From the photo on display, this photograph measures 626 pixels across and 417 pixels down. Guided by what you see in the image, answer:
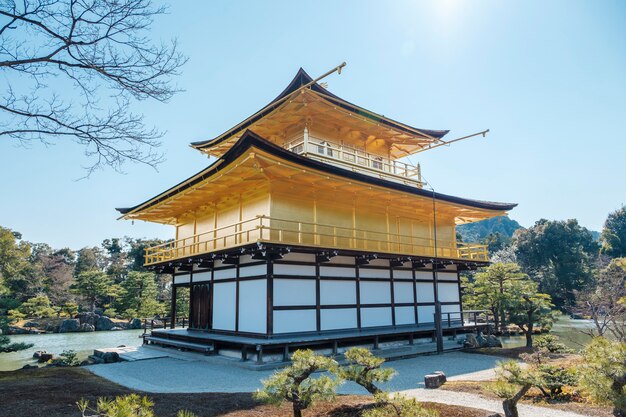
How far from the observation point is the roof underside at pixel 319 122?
52.0ft

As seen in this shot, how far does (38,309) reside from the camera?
3331cm

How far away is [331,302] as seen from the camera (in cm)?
1427

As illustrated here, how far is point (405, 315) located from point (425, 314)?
1488mm

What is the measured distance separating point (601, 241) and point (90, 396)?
69.5 m

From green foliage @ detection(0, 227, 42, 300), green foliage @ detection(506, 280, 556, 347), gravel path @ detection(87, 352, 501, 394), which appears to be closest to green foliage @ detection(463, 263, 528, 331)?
green foliage @ detection(506, 280, 556, 347)

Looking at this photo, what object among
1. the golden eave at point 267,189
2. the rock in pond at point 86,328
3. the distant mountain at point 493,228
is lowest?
the rock in pond at point 86,328

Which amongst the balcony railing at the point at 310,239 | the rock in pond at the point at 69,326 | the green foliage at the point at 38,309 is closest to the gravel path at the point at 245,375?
the balcony railing at the point at 310,239

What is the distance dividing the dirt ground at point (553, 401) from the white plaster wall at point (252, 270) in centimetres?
659

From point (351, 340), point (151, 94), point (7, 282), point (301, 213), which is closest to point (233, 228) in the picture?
point (301, 213)

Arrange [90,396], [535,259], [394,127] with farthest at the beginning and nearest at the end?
1. [535,259]
2. [394,127]
3. [90,396]

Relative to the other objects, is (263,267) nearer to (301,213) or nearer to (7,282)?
(301,213)

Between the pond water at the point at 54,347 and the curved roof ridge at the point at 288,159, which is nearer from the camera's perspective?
the curved roof ridge at the point at 288,159

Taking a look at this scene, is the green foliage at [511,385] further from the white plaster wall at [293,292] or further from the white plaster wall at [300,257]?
the white plaster wall at [300,257]

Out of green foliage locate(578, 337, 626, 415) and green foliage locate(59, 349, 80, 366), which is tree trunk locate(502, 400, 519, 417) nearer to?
green foliage locate(578, 337, 626, 415)
